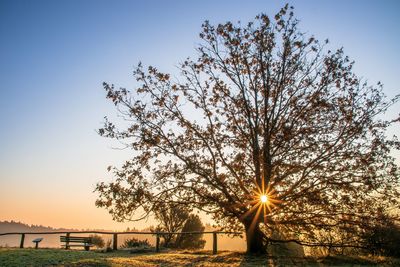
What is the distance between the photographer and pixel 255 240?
1571cm

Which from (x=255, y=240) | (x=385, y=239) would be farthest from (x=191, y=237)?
(x=385, y=239)

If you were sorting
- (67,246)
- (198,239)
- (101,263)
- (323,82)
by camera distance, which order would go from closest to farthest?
(101,263), (323,82), (67,246), (198,239)

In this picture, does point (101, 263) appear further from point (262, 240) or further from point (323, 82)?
point (323, 82)

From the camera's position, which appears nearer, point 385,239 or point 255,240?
point 385,239

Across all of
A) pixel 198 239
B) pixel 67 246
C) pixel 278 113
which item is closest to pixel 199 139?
pixel 278 113

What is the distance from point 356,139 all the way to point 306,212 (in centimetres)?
398

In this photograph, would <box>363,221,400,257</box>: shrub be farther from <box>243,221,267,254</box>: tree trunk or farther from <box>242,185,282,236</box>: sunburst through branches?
<box>243,221,267,254</box>: tree trunk

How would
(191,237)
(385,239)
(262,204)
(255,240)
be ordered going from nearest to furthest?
(385,239)
(262,204)
(255,240)
(191,237)

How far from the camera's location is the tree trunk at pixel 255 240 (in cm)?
1559

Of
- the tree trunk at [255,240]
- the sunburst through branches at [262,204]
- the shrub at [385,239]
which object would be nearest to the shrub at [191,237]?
the tree trunk at [255,240]

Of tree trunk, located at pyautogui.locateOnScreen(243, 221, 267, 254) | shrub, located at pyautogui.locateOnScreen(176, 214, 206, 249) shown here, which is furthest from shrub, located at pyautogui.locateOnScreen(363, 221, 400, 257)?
shrub, located at pyautogui.locateOnScreen(176, 214, 206, 249)

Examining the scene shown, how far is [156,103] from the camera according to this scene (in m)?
16.0

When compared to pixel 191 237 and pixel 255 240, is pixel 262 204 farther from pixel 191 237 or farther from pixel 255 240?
pixel 191 237

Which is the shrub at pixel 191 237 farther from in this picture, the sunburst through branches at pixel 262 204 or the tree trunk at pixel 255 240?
the sunburst through branches at pixel 262 204
